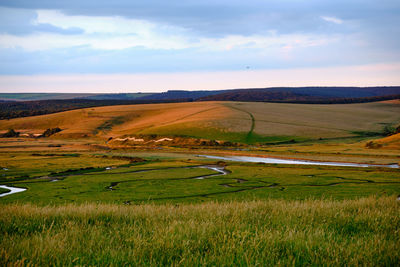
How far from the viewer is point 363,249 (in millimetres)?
6219

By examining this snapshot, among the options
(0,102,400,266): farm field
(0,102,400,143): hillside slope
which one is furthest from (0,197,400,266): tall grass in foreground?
(0,102,400,143): hillside slope

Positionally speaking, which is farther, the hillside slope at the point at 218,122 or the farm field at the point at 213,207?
the hillside slope at the point at 218,122

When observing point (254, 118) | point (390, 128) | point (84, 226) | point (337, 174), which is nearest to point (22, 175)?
point (337, 174)

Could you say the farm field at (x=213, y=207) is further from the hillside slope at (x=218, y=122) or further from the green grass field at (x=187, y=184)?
the hillside slope at (x=218, y=122)

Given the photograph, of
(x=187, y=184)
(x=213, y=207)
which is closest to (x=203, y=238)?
(x=213, y=207)

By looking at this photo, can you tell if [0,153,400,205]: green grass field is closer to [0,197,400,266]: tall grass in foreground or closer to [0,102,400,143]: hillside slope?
[0,197,400,266]: tall grass in foreground

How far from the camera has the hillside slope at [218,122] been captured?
376 ft

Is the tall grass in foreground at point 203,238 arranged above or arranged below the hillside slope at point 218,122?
above

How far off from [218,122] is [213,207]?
382 ft

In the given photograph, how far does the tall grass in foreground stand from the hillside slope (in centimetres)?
9774

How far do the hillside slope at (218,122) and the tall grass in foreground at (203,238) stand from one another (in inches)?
3848

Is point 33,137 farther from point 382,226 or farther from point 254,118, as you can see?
point 382,226

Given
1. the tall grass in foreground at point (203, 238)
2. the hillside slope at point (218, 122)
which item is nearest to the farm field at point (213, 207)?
the tall grass in foreground at point (203, 238)

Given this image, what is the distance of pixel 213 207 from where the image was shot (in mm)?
10086
